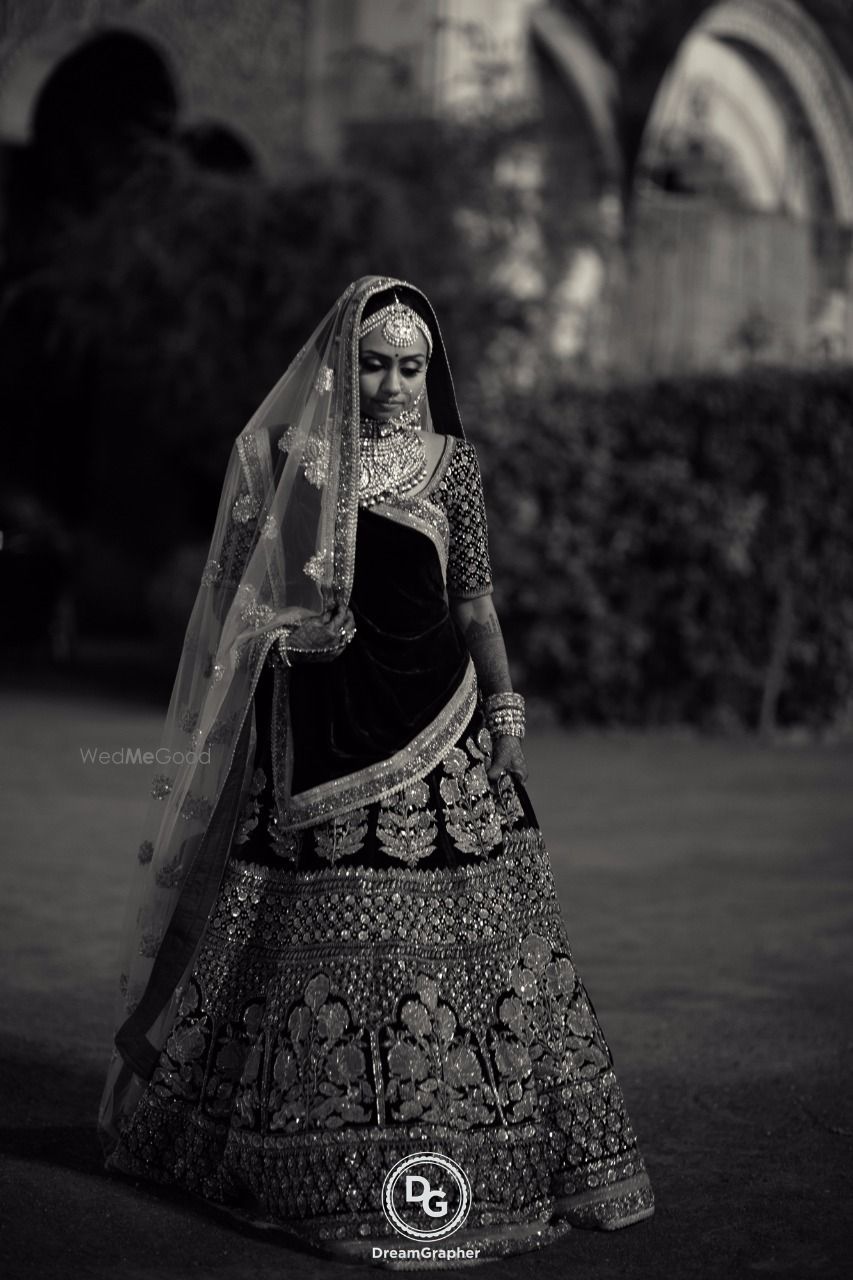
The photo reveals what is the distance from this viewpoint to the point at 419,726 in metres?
3.31

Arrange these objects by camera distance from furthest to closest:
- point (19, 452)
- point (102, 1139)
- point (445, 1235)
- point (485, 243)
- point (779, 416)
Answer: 1. point (19, 452)
2. point (485, 243)
3. point (779, 416)
4. point (102, 1139)
5. point (445, 1235)

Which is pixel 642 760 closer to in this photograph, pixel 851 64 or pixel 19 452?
pixel 19 452

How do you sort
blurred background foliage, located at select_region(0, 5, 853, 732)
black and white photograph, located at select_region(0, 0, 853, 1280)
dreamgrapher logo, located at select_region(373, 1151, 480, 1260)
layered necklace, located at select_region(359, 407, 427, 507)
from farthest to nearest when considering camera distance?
blurred background foliage, located at select_region(0, 5, 853, 732) < layered necklace, located at select_region(359, 407, 427, 507) < black and white photograph, located at select_region(0, 0, 853, 1280) < dreamgrapher logo, located at select_region(373, 1151, 480, 1260)

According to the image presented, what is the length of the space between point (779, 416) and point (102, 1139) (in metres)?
7.84

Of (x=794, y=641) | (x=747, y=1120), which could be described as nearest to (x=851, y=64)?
(x=794, y=641)

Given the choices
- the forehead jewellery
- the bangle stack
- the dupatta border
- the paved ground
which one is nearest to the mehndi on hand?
the dupatta border

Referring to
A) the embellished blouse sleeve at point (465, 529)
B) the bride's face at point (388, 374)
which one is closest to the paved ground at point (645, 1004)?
the embellished blouse sleeve at point (465, 529)

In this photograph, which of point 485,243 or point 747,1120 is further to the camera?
point 485,243

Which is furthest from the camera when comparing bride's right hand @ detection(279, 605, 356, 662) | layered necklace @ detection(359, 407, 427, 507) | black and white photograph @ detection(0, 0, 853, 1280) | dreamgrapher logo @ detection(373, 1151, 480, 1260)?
layered necklace @ detection(359, 407, 427, 507)

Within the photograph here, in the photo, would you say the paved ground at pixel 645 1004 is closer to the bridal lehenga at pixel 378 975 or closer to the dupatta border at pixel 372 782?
the bridal lehenga at pixel 378 975

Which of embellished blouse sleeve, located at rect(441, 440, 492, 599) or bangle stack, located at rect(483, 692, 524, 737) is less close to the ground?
embellished blouse sleeve, located at rect(441, 440, 492, 599)

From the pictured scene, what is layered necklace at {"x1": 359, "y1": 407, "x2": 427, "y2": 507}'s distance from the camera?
3.41m

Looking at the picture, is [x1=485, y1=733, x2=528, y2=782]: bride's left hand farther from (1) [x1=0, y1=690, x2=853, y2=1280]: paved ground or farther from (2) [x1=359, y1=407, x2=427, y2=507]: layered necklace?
(1) [x1=0, y1=690, x2=853, y2=1280]: paved ground

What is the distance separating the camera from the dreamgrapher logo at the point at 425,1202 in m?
3.03
